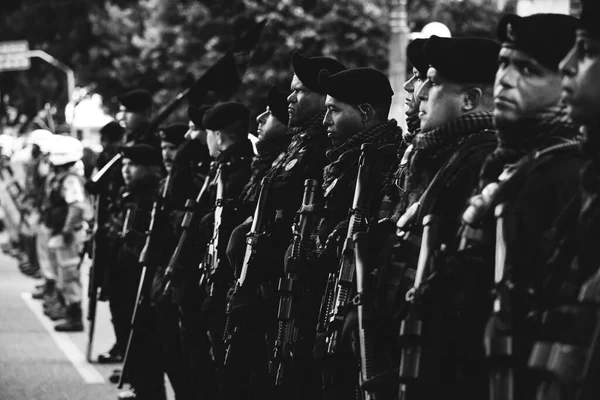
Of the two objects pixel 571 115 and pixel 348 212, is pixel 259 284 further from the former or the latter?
pixel 571 115

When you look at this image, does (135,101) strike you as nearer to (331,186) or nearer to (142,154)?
(142,154)

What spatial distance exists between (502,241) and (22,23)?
44.1m

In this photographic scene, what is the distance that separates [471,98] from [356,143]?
1229 mm

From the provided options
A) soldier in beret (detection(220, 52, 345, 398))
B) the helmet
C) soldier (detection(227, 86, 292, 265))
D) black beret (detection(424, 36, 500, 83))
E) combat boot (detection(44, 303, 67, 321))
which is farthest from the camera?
combat boot (detection(44, 303, 67, 321))

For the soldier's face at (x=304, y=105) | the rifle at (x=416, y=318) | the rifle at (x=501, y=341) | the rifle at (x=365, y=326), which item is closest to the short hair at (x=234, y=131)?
the soldier's face at (x=304, y=105)

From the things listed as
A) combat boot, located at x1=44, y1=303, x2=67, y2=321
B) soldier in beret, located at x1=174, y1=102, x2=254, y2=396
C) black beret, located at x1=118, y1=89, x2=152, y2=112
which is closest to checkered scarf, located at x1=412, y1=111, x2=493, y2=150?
soldier in beret, located at x1=174, y1=102, x2=254, y2=396

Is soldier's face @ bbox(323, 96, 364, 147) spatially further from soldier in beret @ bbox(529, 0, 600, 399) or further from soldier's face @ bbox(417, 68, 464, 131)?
soldier in beret @ bbox(529, 0, 600, 399)

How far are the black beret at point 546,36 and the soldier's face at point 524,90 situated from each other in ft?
0.09

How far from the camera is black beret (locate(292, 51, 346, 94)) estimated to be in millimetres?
6906

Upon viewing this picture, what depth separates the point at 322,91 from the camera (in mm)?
6969

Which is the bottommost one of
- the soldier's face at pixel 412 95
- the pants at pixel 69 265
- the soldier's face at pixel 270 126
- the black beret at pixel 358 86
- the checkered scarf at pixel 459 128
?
the pants at pixel 69 265

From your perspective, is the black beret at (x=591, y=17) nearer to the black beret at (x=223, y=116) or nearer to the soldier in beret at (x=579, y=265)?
the soldier in beret at (x=579, y=265)

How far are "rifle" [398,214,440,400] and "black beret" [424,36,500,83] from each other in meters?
0.66

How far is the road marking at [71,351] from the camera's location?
447 inches
